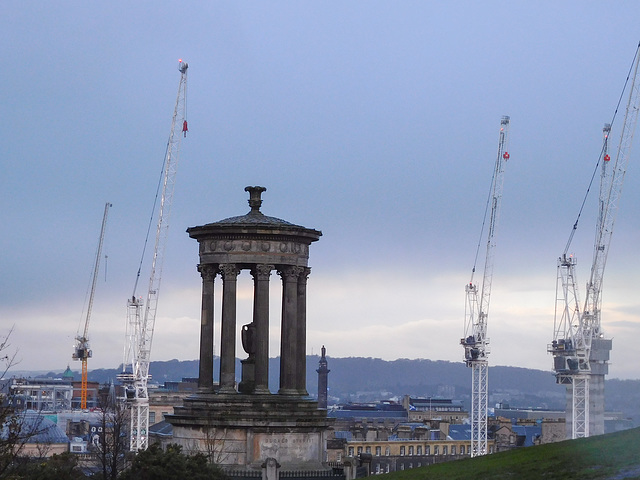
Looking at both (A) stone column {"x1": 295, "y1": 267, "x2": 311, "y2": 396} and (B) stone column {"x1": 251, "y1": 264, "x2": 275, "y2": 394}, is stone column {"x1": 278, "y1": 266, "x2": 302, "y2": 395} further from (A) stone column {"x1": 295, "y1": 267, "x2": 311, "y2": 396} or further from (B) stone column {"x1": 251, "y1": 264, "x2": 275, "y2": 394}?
(B) stone column {"x1": 251, "y1": 264, "x2": 275, "y2": 394}

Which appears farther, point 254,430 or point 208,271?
point 208,271

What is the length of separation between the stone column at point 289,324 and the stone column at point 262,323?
2.25ft

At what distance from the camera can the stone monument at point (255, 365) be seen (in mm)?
55438

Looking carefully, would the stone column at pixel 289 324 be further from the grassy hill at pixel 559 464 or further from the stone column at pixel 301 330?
the grassy hill at pixel 559 464

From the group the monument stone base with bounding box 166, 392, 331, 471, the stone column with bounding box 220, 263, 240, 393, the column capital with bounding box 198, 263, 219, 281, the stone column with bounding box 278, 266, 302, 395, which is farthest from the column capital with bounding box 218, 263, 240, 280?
the monument stone base with bounding box 166, 392, 331, 471

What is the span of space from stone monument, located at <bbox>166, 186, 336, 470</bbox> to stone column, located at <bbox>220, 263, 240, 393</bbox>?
1.5 inches

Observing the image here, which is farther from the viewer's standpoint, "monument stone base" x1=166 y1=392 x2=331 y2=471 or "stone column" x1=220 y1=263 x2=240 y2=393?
"stone column" x1=220 y1=263 x2=240 y2=393

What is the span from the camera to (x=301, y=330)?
57.6 metres

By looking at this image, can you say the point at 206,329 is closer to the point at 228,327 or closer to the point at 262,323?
the point at 228,327

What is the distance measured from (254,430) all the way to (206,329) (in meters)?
4.94

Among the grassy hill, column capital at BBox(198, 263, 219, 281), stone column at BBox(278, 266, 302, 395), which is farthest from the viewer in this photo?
column capital at BBox(198, 263, 219, 281)

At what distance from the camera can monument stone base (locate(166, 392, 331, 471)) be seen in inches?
2178

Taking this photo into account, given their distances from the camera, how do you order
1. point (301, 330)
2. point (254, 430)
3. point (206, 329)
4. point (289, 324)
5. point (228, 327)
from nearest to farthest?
point (254, 430)
point (228, 327)
point (289, 324)
point (301, 330)
point (206, 329)

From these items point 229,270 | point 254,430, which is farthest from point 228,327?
point 254,430
